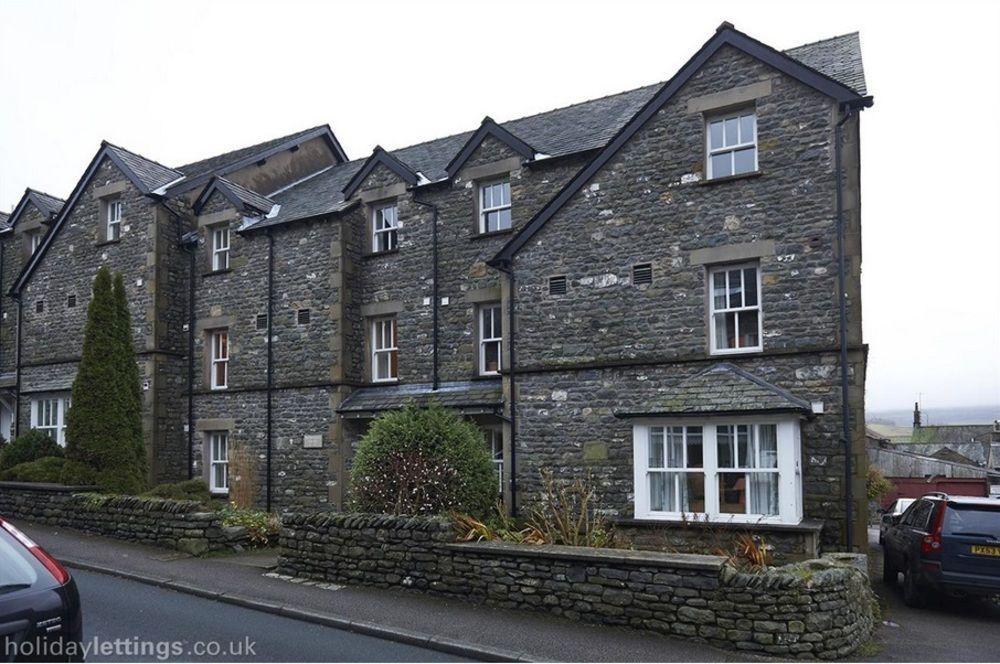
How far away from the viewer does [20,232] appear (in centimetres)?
2675

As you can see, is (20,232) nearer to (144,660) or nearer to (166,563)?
(166,563)

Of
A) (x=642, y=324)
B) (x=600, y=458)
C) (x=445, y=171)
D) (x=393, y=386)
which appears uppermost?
(x=445, y=171)

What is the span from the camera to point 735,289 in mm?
13828

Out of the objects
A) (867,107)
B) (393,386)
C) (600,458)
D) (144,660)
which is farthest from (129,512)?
(867,107)

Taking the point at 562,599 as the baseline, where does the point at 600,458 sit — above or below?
above

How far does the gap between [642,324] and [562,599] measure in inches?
248

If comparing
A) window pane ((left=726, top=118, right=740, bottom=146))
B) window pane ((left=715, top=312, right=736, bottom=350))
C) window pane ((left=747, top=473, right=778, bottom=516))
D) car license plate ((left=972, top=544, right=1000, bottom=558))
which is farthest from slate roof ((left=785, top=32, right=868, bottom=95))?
car license plate ((left=972, top=544, right=1000, bottom=558))

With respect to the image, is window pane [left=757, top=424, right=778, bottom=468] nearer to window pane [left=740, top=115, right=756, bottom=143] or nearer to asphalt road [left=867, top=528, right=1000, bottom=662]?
asphalt road [left=867, top=528, right=1000, bottom=662]

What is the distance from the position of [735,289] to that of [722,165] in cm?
232

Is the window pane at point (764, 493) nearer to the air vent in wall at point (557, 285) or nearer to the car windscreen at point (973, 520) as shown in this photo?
the car windscreen at point (973, 520)

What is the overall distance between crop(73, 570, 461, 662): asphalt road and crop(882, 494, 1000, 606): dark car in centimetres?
708

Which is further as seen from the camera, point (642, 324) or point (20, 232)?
point (20, 232)

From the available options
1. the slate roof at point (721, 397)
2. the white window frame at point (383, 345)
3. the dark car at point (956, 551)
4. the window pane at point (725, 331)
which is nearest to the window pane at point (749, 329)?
the window pane at point (725, 331)

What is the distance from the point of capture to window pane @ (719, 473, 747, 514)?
12.5 metres
